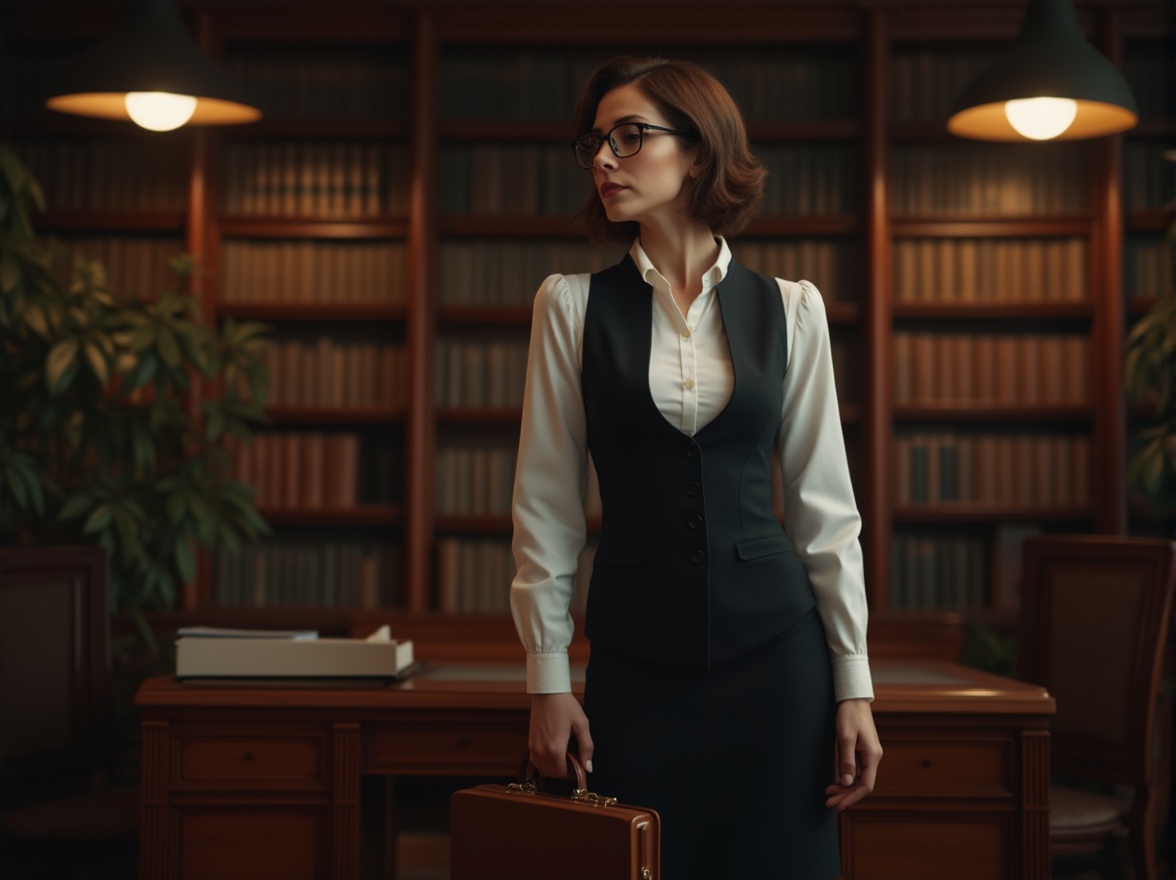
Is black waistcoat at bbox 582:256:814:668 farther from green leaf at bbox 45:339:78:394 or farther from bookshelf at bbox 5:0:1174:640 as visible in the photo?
bookshelf at bbox 5:0:1174:640

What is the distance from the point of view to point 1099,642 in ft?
8.23

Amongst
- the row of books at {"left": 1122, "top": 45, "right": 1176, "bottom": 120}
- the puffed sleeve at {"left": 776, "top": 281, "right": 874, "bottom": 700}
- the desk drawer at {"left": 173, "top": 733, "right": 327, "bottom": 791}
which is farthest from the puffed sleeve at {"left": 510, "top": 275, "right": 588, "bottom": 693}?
the row of books at {"left": 1122, "top": 45, "right": 1176, "bottom": 120}

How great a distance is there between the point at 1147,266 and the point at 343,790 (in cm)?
318

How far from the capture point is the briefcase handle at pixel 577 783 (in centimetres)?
135

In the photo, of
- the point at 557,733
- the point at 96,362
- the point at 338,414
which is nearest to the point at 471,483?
the point at 338,414

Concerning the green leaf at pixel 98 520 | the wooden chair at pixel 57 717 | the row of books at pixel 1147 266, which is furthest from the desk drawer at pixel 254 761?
the row of books at pixel 1147 266

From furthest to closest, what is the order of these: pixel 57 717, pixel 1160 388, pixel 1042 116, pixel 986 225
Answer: pixel 986 225 → pixel 1160 388 → pixel 1042 116 → pixel 57 717

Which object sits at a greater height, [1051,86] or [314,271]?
[1051,86]

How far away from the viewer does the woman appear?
4.69ft

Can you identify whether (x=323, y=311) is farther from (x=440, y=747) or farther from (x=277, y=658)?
(x=440, y=747)

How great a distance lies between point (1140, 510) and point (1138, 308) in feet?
2.18

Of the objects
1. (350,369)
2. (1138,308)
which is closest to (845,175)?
(1138,308)

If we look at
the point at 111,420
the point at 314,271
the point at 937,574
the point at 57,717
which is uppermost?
the point at 314,271

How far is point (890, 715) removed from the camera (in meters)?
1.94
